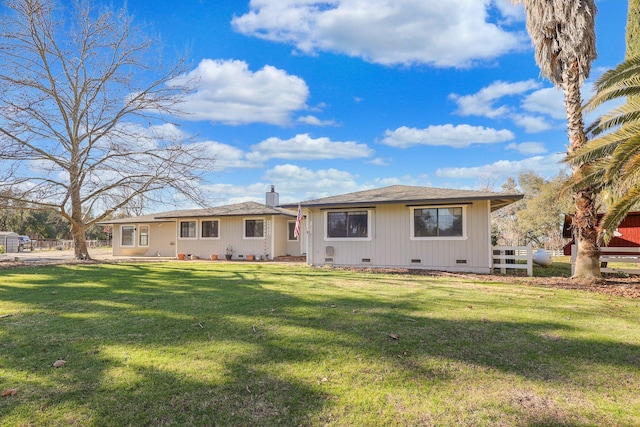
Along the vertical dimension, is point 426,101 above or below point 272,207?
above

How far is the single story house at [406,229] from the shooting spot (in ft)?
42.5

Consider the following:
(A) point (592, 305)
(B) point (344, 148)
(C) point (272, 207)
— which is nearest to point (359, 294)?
(A) point (592, 305)

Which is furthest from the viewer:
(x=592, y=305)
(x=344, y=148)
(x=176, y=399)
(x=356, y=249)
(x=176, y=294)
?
(x=344, y=148)

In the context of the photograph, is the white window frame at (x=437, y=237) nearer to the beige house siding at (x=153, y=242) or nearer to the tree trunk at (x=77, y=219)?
the tree trunk at (x=77, y=219)

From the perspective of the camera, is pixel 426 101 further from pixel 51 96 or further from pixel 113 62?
pixel 51 96

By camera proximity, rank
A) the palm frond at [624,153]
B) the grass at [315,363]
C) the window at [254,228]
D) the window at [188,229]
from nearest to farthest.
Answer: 1. the grass at [315,363]
2. the palm frond at [624,153]
3. the window at [254,228]
4. the window at [188,229]

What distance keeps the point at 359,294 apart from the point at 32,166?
15264 millimetres

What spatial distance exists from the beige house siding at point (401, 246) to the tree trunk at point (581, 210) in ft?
9.73

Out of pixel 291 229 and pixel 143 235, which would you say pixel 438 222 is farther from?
pixel 143 235

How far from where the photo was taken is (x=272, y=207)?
72.2ft

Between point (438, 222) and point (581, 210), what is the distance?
4.42 m

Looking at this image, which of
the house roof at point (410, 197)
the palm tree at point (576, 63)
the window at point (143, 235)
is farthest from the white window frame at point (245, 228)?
the palm tree at point (576, 63)

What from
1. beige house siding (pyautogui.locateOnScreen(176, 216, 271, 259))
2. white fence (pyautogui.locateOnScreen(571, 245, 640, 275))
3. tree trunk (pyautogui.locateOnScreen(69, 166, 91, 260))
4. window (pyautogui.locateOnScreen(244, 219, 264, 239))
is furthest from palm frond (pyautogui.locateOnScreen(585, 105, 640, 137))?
tree trunk (pyautogui.locateOnScreen(69, 166, 91, 260))

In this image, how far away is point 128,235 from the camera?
2475 centimetres
